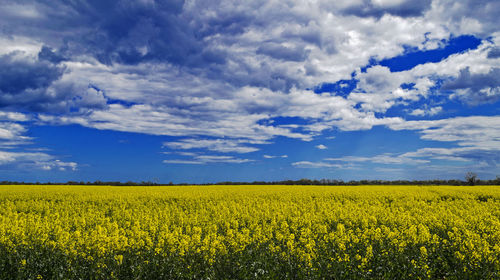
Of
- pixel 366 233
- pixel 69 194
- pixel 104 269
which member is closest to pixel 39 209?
pixel 69 194

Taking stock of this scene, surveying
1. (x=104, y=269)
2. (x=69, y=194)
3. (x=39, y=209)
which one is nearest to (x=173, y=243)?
(x=104, y=269)

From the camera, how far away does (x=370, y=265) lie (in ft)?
→ 33.6

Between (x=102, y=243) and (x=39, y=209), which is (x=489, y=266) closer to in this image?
(x=102, y=243)

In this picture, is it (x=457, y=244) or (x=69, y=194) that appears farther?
(x=69, y=194)

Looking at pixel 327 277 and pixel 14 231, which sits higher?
pixel 14 231

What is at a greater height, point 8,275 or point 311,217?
point 311,217

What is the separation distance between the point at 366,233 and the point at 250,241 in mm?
4684

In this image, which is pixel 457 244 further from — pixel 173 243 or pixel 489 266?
pixel 173 243

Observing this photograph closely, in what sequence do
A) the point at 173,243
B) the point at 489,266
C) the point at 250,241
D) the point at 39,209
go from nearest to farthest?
the point at 489,266 < the point at 173,243 < the point at 250,241 < the point at 39,209

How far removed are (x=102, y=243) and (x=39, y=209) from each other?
18.0 metres

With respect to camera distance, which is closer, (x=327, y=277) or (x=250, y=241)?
(x=327, y=277)

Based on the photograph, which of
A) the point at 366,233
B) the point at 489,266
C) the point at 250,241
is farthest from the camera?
the point at 366,233

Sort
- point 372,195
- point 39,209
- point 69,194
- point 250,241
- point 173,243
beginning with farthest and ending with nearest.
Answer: point 69,194
point 372,195
point 39,209
point 250,241
point 173,243

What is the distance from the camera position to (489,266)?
10039 mm
